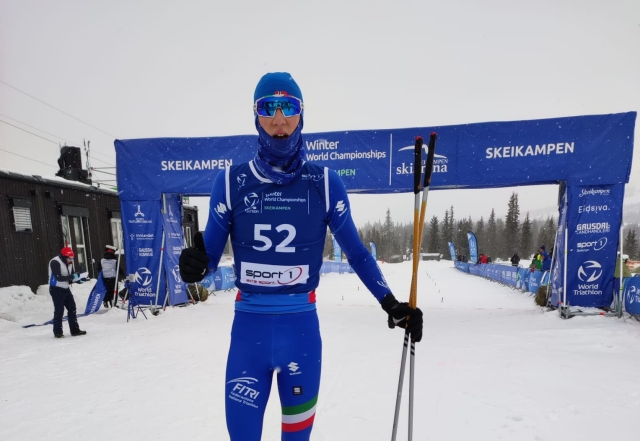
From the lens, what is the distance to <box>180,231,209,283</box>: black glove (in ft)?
5.43

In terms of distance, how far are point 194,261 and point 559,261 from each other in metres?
8.85

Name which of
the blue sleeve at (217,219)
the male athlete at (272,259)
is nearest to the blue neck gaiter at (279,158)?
the male athlete at (272,259)

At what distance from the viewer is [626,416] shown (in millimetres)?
3262

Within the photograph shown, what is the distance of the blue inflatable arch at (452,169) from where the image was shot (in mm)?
7117

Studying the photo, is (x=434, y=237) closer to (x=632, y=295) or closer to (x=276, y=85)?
(x=632, y=295)

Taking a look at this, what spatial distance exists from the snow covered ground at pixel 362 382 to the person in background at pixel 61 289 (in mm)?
259

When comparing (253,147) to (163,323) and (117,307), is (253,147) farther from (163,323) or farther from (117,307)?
(117,307)

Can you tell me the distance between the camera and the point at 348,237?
1.88 m

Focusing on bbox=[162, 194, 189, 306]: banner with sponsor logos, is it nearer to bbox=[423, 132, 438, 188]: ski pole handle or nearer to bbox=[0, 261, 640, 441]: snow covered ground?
bbox=[0, 261, 640, 441]: snow covered ground

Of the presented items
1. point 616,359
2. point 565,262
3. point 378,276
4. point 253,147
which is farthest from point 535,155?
point 378,276

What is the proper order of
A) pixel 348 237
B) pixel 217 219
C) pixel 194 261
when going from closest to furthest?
pixel 194 261 < pixel 217 219 < pixel 348 237

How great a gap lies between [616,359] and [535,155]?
4334 mm

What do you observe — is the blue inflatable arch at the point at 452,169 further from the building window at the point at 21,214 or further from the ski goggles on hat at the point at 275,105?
the ski goggles on hat at the point at 275,105

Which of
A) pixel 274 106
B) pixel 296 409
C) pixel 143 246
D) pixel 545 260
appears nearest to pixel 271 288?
pixel 296 409
